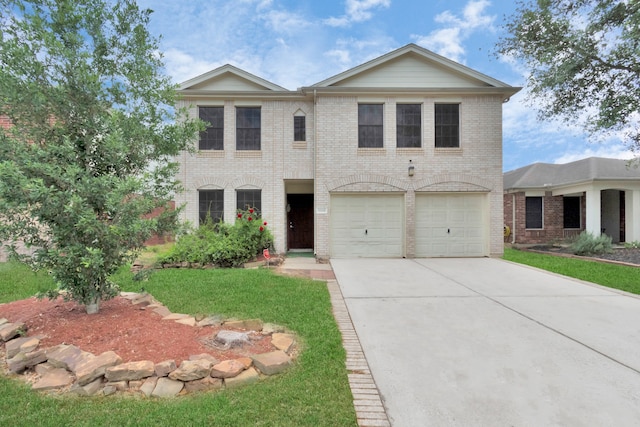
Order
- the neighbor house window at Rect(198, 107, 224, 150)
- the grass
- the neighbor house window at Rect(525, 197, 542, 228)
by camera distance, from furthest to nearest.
→ 1. the neighbor house window at Rect(525, 197, 542, 228)
2. the neighbor house window at Rect(198, 107, 224, 150)
3. the grass

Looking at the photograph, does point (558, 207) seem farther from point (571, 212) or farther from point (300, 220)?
point (300, 220)

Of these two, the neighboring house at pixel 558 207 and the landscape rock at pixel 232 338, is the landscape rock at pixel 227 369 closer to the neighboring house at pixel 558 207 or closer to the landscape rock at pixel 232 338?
the landscape rock at pixel 232 338

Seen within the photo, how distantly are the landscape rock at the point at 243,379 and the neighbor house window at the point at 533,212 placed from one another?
55.7ft

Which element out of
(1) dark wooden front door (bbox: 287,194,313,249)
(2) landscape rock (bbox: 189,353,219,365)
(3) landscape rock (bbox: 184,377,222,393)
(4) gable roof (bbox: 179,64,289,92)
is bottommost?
(3) landscape rock (bbox: 184,377,222,393)

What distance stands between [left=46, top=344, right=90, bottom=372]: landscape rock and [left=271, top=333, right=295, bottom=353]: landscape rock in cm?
182

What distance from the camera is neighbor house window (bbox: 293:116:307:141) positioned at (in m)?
11.3

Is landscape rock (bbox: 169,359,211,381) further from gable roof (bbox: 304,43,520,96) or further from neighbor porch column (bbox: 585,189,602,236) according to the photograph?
neighbor porch column (bbox: 585,189,602,236)

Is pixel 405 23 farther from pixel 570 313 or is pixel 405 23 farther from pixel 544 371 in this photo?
pixel 544 371

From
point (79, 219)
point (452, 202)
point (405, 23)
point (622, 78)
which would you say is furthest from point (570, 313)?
point (405, 23)

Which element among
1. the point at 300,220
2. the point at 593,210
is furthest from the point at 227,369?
the point at 593,210

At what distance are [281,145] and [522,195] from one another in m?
12.6

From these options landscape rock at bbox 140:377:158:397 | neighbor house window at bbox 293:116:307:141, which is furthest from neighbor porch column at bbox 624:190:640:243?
landscape rock at bbox 140:377:158:397

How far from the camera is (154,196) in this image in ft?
13.9

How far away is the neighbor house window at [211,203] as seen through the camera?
36.6 feet
